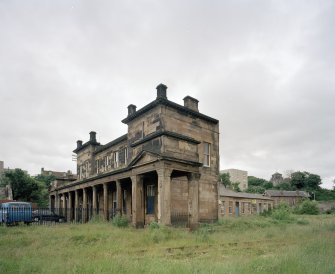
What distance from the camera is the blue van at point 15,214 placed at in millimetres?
21391

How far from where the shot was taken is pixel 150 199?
21.4 meters

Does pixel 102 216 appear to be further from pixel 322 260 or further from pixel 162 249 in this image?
→ pixel 322 260

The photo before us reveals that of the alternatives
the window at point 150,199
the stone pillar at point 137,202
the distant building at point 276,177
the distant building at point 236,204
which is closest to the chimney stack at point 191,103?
the window at point 150,199

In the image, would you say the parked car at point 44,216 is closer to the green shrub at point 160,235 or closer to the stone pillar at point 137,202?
the stone pillar at point 137,202

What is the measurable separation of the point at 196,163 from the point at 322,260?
32.5ft

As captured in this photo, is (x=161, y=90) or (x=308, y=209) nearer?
(x=161, y=90)

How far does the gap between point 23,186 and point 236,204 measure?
34023mm

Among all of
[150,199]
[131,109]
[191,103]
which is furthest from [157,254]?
[131,109]

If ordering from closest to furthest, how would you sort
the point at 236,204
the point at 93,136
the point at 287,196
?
the point at 93,136
the point at 236,204
the point at 287,196

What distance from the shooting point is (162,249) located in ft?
35.2

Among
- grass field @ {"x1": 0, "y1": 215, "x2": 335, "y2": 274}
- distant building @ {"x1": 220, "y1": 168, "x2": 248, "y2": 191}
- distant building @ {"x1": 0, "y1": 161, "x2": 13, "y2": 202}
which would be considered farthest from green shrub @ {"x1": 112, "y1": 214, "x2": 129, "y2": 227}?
distant building @ {"x1": 220, "y1": 168, "x2": 248, "y2": 191}

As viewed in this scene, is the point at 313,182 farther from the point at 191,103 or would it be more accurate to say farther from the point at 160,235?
the point at 160,235

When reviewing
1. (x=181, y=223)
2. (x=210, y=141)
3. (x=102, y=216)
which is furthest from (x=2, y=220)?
(x=210, y=141)

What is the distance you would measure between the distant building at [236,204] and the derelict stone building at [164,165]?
1848 centimetres
